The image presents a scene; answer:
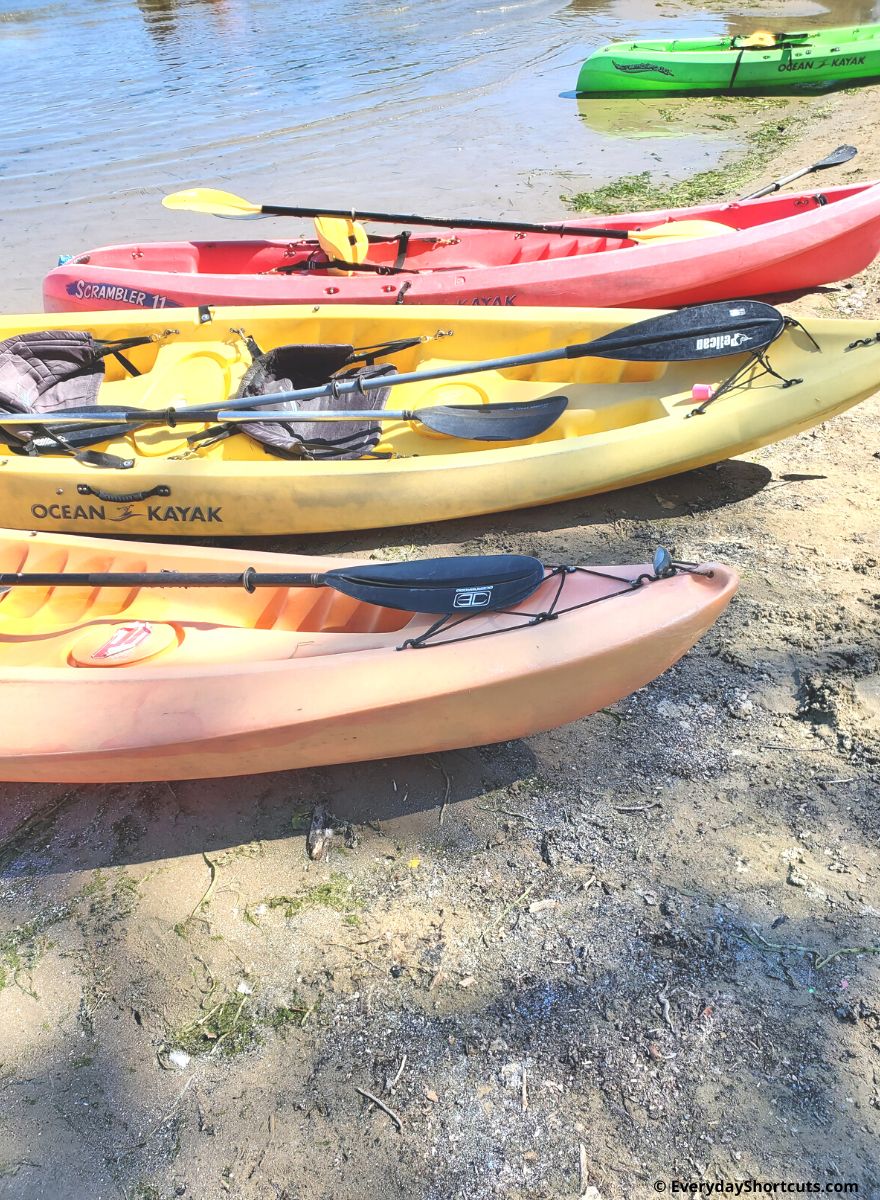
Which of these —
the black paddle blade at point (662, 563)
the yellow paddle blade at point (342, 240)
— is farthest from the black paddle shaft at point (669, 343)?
the yellow paddle blade at point (342, 240)

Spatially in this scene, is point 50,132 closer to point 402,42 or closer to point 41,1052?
point 402,42

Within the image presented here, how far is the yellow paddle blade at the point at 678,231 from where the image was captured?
5.29m

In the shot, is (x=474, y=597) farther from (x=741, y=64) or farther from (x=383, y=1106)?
(x=741, y=64)

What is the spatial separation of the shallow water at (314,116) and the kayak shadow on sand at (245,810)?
531 centimetres

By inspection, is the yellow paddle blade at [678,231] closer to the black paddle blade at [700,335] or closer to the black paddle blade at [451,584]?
the black paddle blade at [700,335]

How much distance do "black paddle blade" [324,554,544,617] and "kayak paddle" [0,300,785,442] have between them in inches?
50.5

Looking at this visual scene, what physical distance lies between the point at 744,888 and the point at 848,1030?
41 centimetres

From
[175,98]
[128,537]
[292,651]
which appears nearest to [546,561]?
[292,651]

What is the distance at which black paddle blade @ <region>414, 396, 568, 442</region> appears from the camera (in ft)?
12.3

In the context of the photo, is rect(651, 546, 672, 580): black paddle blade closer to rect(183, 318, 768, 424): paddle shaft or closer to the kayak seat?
rect(183, 318, 768, 424): paddle shaft

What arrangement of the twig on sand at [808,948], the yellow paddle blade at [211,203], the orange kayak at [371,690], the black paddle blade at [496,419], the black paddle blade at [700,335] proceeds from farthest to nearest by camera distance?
the yellow paddle blade at [211,203] → the black paddle blade at [496,419] → the black paddle blade at [700,335] → the orange kayak at [371,690] → the twig on sand at [808,948]

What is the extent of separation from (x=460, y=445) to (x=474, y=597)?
1.78m

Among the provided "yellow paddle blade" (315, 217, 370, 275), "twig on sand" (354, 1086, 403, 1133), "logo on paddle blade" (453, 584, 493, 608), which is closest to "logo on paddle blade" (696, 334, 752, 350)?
"logo on paddle blade" (453, 584, 493, 608)

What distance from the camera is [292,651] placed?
2697 millimetres
